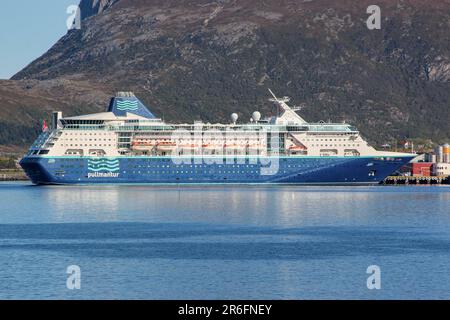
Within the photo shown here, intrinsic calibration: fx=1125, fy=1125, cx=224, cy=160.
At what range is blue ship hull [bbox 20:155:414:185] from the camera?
131m

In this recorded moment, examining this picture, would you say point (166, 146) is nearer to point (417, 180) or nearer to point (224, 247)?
point (417, 180)

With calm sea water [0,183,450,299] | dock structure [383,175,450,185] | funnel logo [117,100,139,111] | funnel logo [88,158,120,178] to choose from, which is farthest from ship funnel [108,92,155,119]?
dock structure [383,175,450,185]

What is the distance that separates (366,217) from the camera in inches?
3305

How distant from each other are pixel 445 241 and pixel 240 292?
22715mm

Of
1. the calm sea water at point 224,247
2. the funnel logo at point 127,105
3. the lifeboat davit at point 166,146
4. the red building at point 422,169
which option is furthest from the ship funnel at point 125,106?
the red building at point 422,169

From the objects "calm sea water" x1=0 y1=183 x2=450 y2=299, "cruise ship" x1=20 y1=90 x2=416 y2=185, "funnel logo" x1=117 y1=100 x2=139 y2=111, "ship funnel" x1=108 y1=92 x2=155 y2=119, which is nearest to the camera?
"calm sea water" x1=0 y1=183 x2=450 y2=299

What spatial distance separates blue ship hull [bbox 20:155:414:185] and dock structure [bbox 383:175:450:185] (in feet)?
80.5

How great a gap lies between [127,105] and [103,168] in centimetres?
1237

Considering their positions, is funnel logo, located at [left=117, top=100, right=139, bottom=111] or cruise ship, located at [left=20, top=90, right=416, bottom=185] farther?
funnel logo, located at [left=117, top=100, right=139, bottom=111]

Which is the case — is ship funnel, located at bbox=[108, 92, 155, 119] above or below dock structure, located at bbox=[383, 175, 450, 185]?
above

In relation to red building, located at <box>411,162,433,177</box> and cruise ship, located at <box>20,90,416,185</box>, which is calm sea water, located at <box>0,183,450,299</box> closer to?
cruise ship, located at <box>20,90,416,185</box>

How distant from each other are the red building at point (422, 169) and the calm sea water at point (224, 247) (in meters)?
67.4

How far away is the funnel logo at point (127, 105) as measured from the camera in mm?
140375
